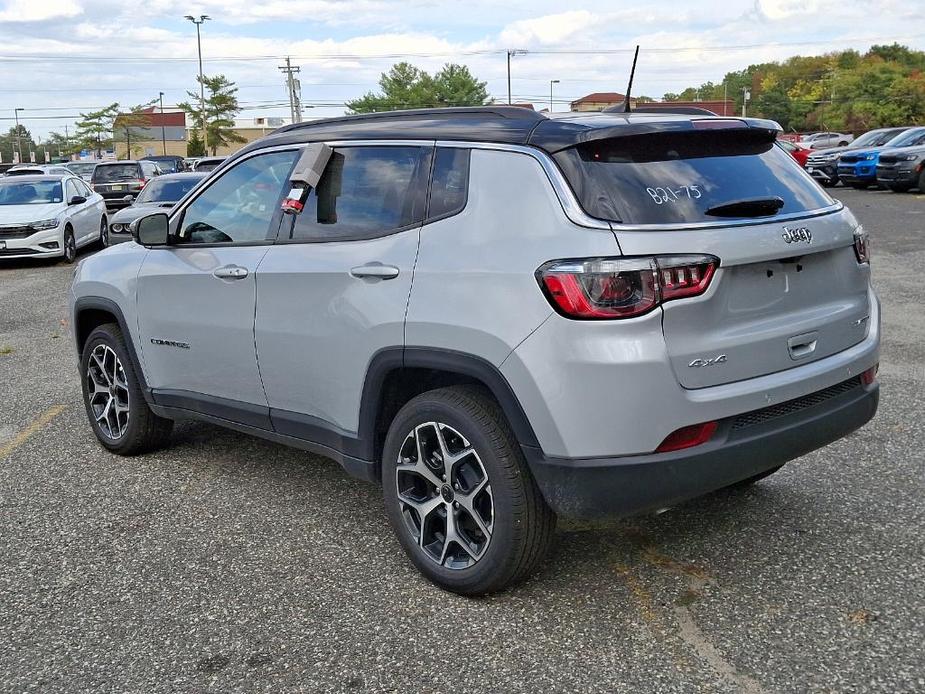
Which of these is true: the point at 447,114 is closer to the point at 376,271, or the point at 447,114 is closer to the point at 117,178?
the point at 376,271

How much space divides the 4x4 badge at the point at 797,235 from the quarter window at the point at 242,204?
85.5 inches

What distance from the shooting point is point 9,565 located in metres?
4.04

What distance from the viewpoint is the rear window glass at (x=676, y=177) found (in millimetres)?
3162

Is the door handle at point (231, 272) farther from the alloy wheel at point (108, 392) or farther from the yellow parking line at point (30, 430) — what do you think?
the yellow parking line at point (30, 430)

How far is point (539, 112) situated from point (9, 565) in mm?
2904

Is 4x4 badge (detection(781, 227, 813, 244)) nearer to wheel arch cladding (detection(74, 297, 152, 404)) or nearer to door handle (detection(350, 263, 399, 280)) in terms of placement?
door handle (detection(350, 263, 399, 280))

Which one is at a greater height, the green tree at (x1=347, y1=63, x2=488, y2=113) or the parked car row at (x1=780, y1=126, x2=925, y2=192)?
the green tree at (x1=347, y1=63, x2=488, y2=113)

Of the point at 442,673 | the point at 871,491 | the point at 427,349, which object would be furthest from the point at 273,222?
the point at 871,491

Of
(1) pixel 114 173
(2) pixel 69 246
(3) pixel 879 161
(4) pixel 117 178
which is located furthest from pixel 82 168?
(3) pixel 879 161

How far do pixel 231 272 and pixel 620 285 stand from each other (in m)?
2.08

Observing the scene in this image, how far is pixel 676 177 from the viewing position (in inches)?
130

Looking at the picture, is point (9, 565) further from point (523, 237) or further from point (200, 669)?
point (523, 237)

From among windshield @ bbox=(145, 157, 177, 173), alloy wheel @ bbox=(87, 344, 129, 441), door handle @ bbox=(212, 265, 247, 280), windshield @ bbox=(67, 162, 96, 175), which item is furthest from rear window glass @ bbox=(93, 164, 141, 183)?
door handle @ bbox=(212, 265, 247, 280)

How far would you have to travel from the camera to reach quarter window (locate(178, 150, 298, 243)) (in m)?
4.34
